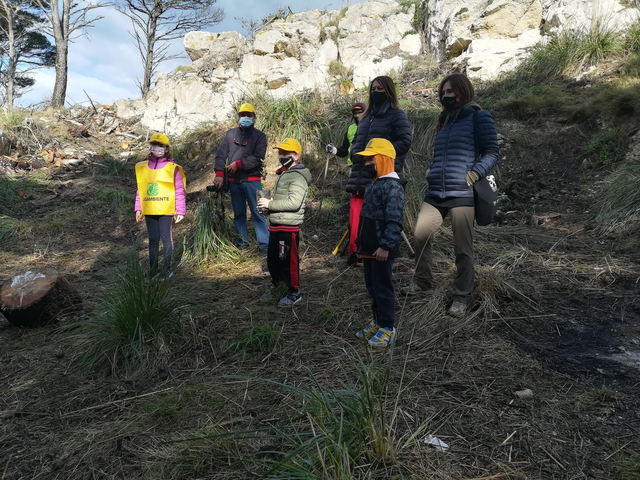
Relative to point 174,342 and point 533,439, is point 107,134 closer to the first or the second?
point 174,342

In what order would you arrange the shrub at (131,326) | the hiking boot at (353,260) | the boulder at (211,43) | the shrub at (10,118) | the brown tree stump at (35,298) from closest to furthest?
1. the shrub at (131,326)
2. the brown tree stump at (35,298)
3. the hiking boot at (353,260)
4. the shrub at (10,118)
5. the boulder at (211,43)

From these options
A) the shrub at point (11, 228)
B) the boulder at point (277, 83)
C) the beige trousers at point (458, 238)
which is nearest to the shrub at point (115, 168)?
the shrub at point (11, 228)

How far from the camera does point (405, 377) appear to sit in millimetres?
2654

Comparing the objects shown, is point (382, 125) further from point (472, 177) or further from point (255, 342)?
point (255, 342)

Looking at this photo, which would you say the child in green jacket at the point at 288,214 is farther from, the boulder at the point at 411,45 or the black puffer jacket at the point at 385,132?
the boulder at the point at 411,45

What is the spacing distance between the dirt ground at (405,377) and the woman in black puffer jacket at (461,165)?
348 mm

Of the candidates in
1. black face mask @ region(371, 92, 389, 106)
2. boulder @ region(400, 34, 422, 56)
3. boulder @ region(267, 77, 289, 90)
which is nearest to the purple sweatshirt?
black face mask @ region(371, 92, 389, 106)

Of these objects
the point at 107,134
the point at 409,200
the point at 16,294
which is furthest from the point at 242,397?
the point at 107,134

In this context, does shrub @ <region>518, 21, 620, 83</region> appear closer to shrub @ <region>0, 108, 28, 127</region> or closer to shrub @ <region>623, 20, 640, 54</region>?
shrub @ <region>623, 20, 640, 54</region>

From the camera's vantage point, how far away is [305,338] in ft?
11.1

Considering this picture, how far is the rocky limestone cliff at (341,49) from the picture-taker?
10398mm

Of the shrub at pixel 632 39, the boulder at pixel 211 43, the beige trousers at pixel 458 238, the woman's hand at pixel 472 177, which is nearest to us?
the woman's hand at pixel 472 177

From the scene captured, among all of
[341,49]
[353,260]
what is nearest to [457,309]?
[353,260]

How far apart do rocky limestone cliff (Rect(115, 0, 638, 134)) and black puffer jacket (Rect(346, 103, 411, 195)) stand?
580 cm
